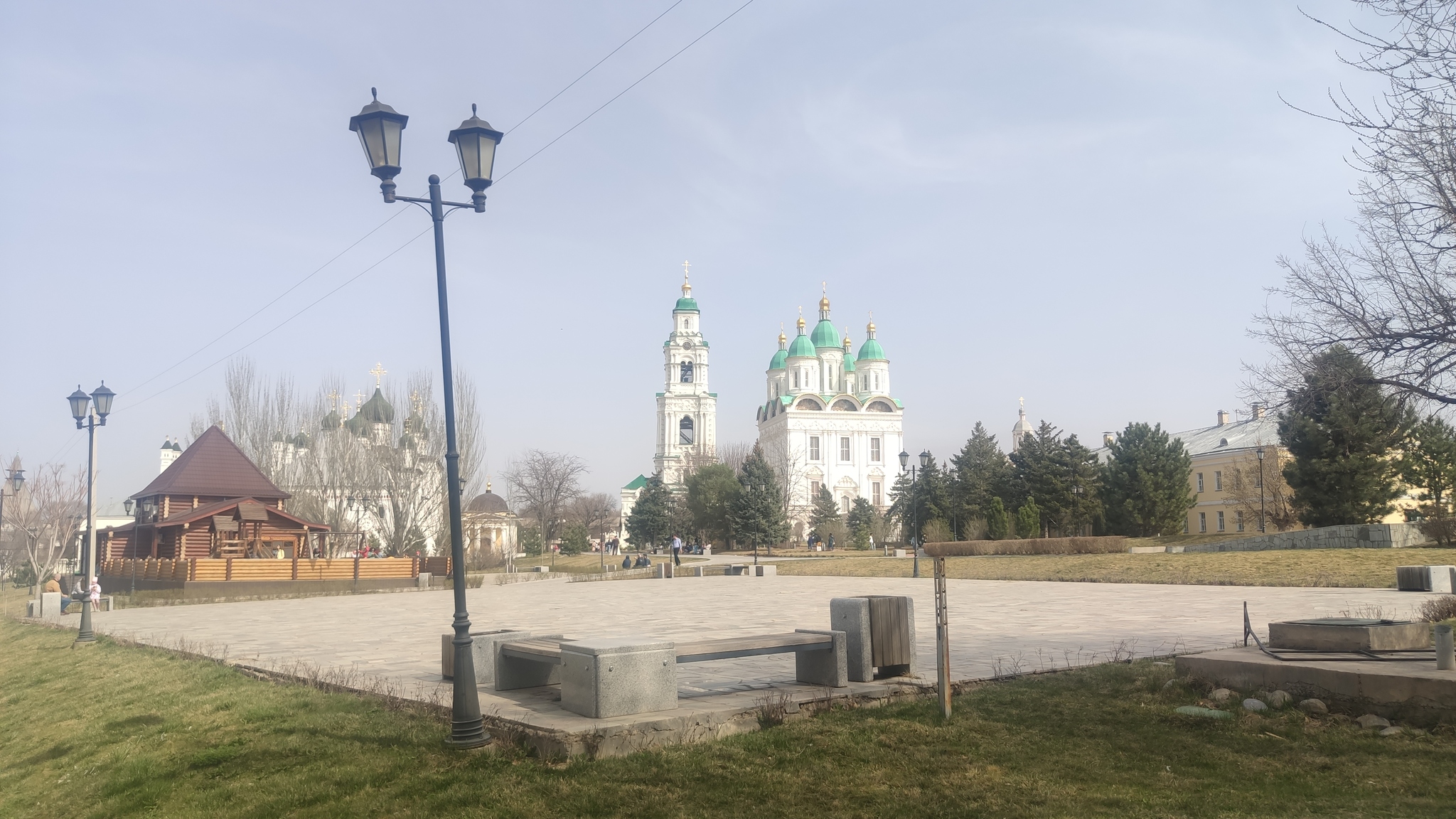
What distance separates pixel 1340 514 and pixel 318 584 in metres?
34.0

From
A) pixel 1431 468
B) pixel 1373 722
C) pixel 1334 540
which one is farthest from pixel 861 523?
pixel 1373 722

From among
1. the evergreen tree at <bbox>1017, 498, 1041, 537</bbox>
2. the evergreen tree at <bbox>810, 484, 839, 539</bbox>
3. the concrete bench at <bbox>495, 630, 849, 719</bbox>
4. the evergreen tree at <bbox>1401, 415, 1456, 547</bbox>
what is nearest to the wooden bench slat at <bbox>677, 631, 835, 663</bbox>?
the concrete bench at <bbox>495, 630, 849, 719</bbox>

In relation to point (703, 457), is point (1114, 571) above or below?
below

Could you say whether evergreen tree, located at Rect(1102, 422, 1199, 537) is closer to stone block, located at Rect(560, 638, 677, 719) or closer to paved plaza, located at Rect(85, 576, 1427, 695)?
paved plaza, located at Rect(85, 576, 1427, 695)

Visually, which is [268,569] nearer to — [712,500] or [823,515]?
[712,500]

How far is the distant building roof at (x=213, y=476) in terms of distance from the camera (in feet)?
119

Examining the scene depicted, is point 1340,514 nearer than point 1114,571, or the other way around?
point 1114,571

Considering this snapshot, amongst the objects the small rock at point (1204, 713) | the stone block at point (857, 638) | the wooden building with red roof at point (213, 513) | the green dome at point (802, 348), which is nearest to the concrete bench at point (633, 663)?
the stone block at point (857, 638)

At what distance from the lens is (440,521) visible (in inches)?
1820

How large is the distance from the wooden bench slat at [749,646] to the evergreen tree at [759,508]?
53.1 meters

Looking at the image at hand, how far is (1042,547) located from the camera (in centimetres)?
3825

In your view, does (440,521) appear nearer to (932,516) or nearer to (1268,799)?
(932,516)

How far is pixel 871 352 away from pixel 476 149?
322 ft

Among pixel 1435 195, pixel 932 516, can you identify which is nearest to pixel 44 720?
pixel 1435 195
